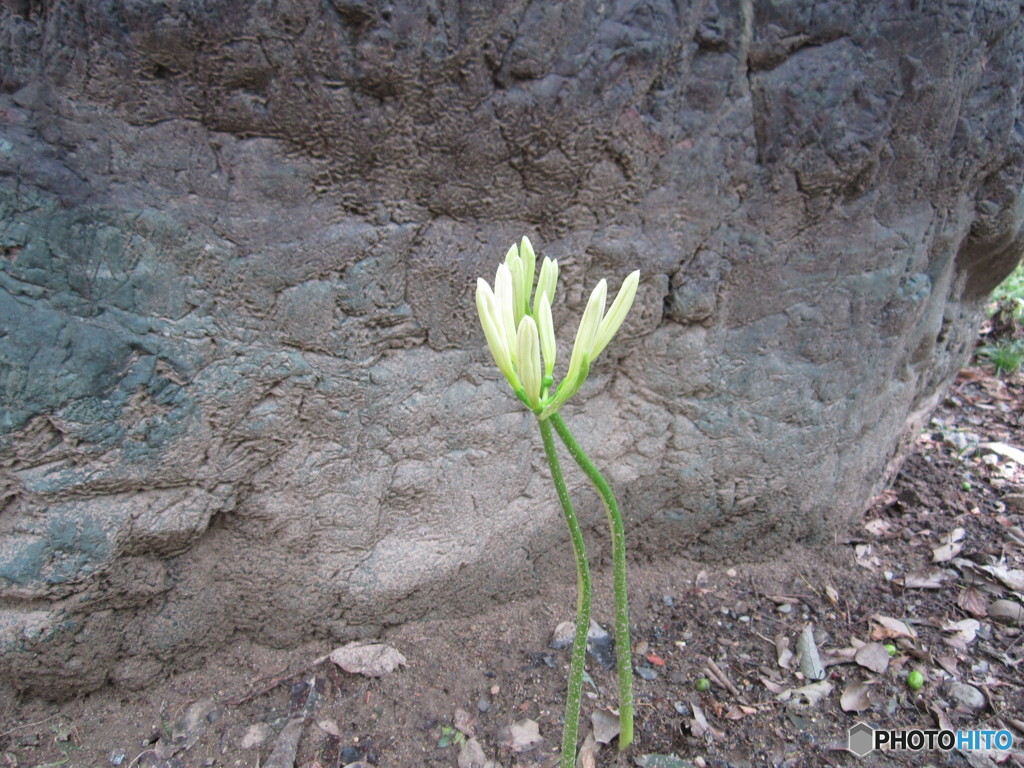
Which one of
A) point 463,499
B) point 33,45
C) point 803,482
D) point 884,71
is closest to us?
point 33,45

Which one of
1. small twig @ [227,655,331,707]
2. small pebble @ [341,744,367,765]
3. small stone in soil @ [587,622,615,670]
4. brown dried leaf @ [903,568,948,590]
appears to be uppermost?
small twig @ [227,655,331,707]

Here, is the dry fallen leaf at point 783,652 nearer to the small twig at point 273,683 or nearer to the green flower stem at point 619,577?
the green flower stem at point 619,577

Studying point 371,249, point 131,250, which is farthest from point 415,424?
point 131,250

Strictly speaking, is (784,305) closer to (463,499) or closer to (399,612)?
(463,499)

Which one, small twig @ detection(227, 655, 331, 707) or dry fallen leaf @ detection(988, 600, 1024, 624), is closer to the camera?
small twig @ detection(227, 655, 331, 707)

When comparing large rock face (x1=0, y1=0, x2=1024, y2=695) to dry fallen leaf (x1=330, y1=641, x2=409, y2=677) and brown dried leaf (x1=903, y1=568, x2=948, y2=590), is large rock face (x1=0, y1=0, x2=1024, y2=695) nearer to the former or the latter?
dry fallen leaf (x1=330, y1=641, x2=409, y2=677)

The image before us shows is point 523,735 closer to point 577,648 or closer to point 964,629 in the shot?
point 577,648

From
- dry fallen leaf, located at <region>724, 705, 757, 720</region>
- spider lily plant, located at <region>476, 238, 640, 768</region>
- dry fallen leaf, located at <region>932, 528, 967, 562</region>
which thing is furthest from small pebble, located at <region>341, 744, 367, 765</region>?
dry fallen leaf, located at <region>932, 528, 967, 562</region>
